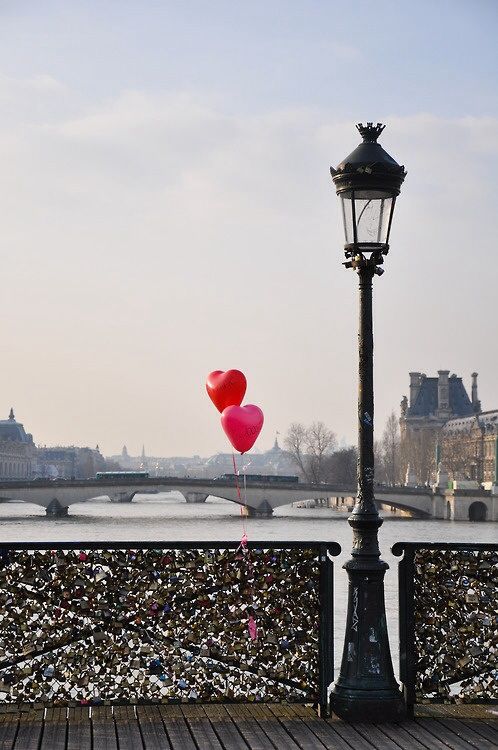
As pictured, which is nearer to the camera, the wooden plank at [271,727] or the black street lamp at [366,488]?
the wooden plank at [271,727]

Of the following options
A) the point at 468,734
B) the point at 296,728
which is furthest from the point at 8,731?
the point at 468,734

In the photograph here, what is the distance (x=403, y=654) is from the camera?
24.8 feet

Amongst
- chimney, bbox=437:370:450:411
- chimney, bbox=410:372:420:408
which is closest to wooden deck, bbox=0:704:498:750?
chimney, bbox=437:370:450:411

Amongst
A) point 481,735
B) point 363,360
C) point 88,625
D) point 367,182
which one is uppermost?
point 367,182

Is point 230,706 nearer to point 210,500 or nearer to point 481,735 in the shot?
point 481,735

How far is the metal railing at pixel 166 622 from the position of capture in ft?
24.0

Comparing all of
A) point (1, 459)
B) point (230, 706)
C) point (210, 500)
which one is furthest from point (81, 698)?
point (1, 459)

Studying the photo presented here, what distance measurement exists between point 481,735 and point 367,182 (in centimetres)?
328

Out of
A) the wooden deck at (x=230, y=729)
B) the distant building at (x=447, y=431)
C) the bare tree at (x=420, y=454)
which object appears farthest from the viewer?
the bare tree at (x=420, y=454)

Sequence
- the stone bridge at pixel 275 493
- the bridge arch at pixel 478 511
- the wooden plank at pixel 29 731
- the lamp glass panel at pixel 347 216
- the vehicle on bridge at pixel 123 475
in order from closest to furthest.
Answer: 1. the wooden plank at pixel 29 731
2. the lamp glass panel at pixel 347 216
3. the stone bridge at pixel 275 493
4. the bridge arch at pixel 478 511
5. the vehicle on bridge at pixel 123 475

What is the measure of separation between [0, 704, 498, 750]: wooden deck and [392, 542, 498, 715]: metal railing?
0.15 meters

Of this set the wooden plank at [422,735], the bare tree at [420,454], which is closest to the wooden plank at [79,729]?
the wooden plank at [422,735]

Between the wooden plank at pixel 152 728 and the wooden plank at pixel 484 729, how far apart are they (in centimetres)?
170

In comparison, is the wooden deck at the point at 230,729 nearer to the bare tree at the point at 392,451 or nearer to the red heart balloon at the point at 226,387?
the red heart balloon at the point at 226,387
